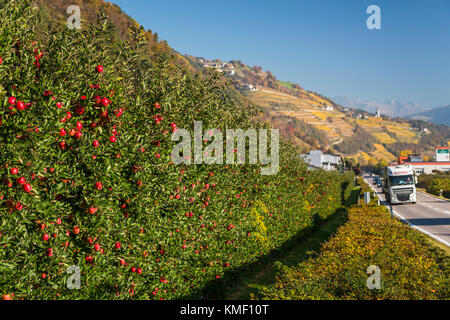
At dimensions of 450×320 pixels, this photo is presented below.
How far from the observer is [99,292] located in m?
4.41

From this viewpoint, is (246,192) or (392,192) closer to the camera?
(246,192)

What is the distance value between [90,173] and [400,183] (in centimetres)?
2946

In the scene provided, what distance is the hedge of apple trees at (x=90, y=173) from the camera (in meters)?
3.33

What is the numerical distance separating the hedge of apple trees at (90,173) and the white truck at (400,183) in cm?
2570

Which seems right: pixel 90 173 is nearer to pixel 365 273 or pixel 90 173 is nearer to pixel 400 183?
pixel 365 273

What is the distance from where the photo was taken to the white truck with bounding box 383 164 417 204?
2773 cm

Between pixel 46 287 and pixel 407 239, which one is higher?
pixel 46 287

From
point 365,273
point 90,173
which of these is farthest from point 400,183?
point 90,173

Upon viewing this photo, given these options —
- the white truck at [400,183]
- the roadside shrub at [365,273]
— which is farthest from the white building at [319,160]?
the roadside shrub at [365,273]

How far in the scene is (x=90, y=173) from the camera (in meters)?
4.08

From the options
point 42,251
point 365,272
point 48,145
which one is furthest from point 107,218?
point 365,272

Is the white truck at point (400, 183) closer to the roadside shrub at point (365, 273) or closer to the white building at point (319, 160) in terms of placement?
the roadside shrub at point (365, 273)
